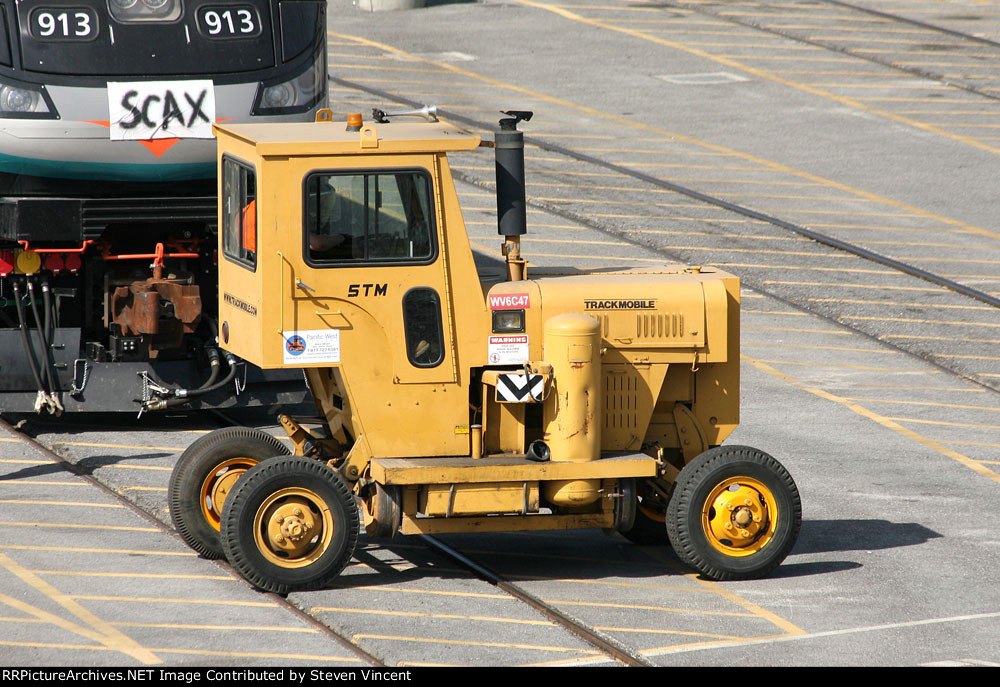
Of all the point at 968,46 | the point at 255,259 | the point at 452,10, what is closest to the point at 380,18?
the point at 452,10

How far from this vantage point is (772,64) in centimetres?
2708

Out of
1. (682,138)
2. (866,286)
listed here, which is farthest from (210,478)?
(682,138)

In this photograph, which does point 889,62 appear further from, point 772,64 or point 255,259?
point 255,259

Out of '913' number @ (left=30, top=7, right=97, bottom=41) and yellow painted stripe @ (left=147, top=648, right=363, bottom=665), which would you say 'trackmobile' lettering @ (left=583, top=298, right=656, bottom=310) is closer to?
yellow painted stripe @ (left=147, top=648, right=363, bottom=665)

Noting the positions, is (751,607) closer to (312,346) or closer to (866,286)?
(312,346)

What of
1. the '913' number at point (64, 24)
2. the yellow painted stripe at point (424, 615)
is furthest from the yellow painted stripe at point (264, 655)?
the '913' number at point (64, 24)

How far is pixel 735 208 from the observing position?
19766mm

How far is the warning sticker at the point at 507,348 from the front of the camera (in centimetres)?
905

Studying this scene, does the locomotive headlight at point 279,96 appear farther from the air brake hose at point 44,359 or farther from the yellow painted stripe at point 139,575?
the yellow painted stripe at point 139,575

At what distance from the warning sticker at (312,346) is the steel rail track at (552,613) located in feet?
5.22

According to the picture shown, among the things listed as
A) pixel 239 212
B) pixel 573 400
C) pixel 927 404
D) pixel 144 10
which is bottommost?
pixel 927 404

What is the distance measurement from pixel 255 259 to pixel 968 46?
22.1m

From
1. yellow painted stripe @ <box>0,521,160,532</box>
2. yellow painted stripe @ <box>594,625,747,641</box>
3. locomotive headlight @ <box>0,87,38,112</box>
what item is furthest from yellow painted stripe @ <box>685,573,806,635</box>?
locomotive headlight @ <box>0,87,38,112</box>

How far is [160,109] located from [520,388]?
4252 millimetres
